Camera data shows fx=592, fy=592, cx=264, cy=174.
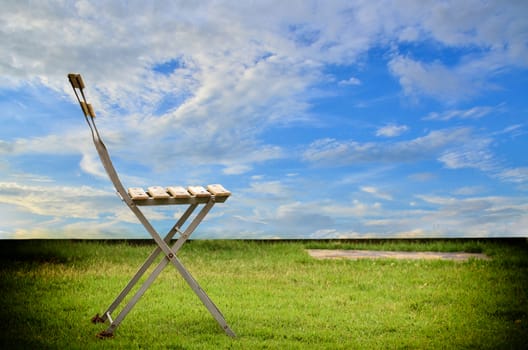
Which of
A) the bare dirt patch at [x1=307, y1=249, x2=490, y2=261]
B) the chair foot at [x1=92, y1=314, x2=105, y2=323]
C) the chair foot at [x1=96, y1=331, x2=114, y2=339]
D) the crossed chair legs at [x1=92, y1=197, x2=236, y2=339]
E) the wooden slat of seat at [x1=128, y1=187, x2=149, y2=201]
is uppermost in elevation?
the wooden slat of seat at [x1=128, y1=187, x2=149, y2=201]

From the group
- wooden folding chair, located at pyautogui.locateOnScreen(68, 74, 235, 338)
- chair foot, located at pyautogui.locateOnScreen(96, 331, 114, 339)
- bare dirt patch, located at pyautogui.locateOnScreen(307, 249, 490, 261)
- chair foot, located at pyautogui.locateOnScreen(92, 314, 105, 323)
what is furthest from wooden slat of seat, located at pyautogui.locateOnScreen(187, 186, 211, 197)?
bare dirt patch, located at pyautogui.locateOnScreen(307, 249, 490, 261)

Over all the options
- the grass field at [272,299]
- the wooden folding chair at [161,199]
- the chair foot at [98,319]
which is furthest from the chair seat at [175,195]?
the chair foot at [98,319]

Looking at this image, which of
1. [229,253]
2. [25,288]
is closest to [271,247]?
[229,253]

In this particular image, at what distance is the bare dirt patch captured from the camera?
769 centimetres

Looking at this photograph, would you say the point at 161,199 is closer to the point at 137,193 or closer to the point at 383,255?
the point at 137,193

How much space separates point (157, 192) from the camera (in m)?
3.99

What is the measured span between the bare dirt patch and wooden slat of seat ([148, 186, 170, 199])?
4.03 m

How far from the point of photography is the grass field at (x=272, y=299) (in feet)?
13.9

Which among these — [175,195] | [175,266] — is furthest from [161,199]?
[175,266]

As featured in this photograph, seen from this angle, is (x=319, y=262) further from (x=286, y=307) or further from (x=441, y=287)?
(x=286, y=307)

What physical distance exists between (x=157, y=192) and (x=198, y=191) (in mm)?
275

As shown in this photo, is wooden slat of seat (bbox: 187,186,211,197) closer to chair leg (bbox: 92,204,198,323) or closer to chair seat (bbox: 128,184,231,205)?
chair seat (bbox: 128,184,231,205)

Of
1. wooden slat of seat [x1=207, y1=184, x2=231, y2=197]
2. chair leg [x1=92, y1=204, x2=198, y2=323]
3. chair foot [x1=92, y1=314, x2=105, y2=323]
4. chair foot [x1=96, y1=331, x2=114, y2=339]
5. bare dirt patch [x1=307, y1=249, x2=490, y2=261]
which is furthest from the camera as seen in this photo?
bare dirt patch [x1=307, y1=249, x2=490, y2=261]

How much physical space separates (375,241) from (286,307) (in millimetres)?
3983
